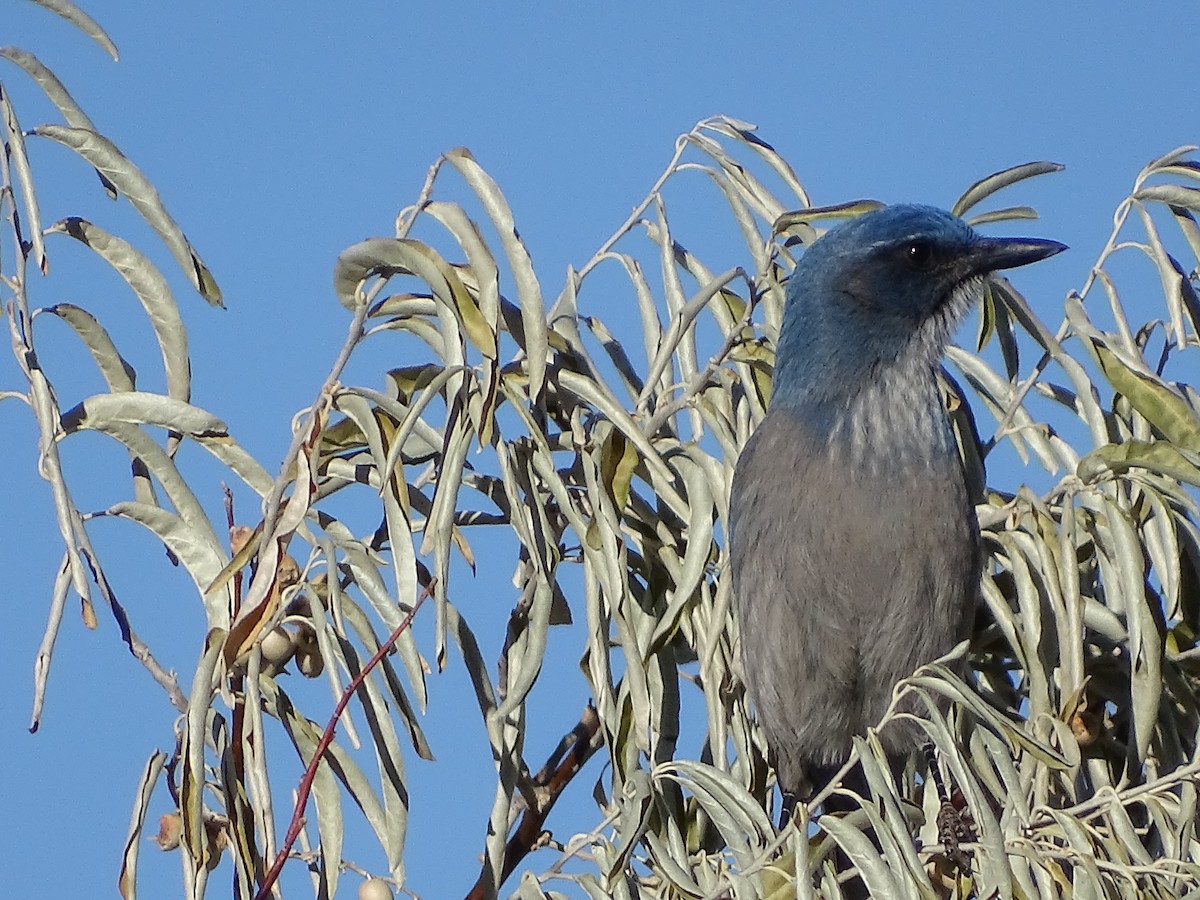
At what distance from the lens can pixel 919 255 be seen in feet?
11.6

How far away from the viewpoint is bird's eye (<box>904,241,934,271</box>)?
139 inches

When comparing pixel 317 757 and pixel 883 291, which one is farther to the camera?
pixel 883 291

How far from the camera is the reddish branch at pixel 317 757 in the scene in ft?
6.99

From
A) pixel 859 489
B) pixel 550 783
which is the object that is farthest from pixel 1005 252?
pixel 550 783

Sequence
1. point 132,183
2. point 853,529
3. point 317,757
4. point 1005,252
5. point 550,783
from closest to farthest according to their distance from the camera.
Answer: point 317,757 < point 132,183 < point 550,783 < point 853,529 < point 1005,252

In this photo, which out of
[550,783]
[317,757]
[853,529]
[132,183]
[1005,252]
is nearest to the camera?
[317,757]

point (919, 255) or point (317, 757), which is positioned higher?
point (919, 255)

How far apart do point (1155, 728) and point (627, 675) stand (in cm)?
104

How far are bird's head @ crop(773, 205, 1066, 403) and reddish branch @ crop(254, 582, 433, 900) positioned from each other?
136 centimetres

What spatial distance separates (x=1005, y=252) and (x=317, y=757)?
1956 mm

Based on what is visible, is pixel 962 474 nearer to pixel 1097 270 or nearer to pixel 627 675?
pixel 1097 270

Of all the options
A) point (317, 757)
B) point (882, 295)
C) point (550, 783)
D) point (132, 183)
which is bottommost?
point (550, 783)

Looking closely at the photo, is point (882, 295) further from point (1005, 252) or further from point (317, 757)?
point (317, 757)

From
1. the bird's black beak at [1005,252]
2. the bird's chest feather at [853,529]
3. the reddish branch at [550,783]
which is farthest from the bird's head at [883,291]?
the reddish branch at [550,783]
